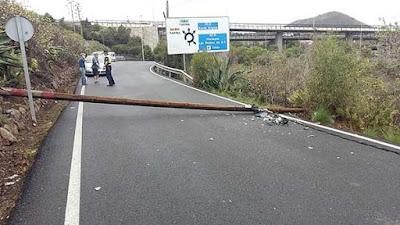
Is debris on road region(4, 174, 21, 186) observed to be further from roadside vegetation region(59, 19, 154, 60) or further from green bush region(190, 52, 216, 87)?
roadside vegetation region(59, 19, 154, 60)

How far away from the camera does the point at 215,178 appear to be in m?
4.04

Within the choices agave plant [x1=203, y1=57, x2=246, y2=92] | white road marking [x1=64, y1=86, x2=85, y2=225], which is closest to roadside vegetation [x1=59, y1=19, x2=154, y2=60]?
agave plant [x1=203, y1=57, x2=246, y2=92]

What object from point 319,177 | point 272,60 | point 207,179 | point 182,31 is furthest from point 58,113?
point 182,31

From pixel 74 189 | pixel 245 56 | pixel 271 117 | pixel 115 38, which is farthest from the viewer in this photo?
pixel 115 38

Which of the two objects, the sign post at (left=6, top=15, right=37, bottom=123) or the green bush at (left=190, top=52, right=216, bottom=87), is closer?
the sign post at (left=6, top=15, right=37, bottom=123)

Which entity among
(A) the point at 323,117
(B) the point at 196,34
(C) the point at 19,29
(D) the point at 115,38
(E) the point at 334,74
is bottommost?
(A) the point at 323,117

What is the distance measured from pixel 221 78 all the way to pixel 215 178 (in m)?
10.1

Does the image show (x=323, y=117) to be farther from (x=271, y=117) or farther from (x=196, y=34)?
(x=196, y=34)

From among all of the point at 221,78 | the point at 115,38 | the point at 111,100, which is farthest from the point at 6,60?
the point at 115,38

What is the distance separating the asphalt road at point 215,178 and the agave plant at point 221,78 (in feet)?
23.1

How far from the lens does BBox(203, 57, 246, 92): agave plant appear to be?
13477mm

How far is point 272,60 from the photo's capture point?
40.3ft

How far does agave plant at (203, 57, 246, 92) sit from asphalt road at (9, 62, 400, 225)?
703 cm

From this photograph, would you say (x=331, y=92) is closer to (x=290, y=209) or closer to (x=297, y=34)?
(x=290, y=209)
